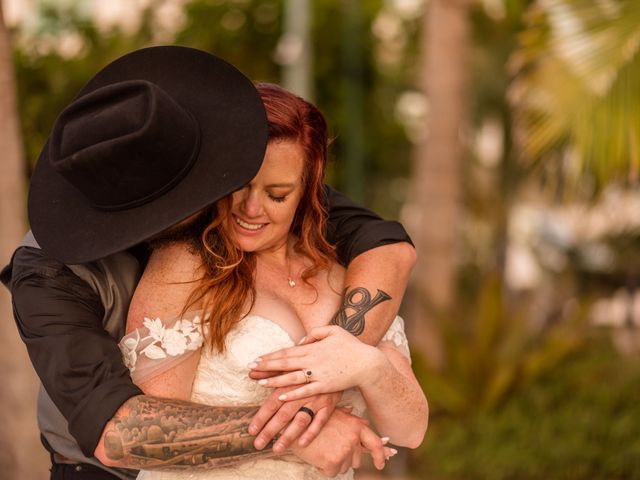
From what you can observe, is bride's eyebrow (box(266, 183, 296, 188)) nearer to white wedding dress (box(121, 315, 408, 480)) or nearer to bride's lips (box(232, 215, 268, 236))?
bride's lips (box(232, 215, 268, 236))

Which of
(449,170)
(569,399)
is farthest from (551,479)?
(449,170)

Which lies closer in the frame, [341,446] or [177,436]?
[177,436]

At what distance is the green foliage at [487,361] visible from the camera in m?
8.21

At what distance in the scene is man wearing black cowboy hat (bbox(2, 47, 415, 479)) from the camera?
7.86 ft

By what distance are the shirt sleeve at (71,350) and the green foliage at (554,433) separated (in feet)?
18.8

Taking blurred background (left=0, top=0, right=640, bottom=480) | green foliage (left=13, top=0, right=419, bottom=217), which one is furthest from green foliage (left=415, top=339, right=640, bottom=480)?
green foliage (left=13, top=0, right=419, bottom=217)

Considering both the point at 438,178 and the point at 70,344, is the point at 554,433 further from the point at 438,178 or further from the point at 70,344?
the point at 70,344

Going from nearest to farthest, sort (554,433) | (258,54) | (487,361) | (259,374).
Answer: (259,374) < (554,433) < (487,361) < (258,54)

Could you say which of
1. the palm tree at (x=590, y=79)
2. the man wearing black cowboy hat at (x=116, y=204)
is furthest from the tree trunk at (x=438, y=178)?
the man wearing black cowboy hat at (x=116, y=204)

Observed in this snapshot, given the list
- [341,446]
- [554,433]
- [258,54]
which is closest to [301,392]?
[341,446]

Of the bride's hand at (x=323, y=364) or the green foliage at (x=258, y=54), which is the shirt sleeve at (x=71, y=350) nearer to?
the bride's hand at (x=323, y=364)

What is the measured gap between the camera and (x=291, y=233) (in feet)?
9.95

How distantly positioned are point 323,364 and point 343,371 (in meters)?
0.05

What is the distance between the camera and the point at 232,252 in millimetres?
2695
